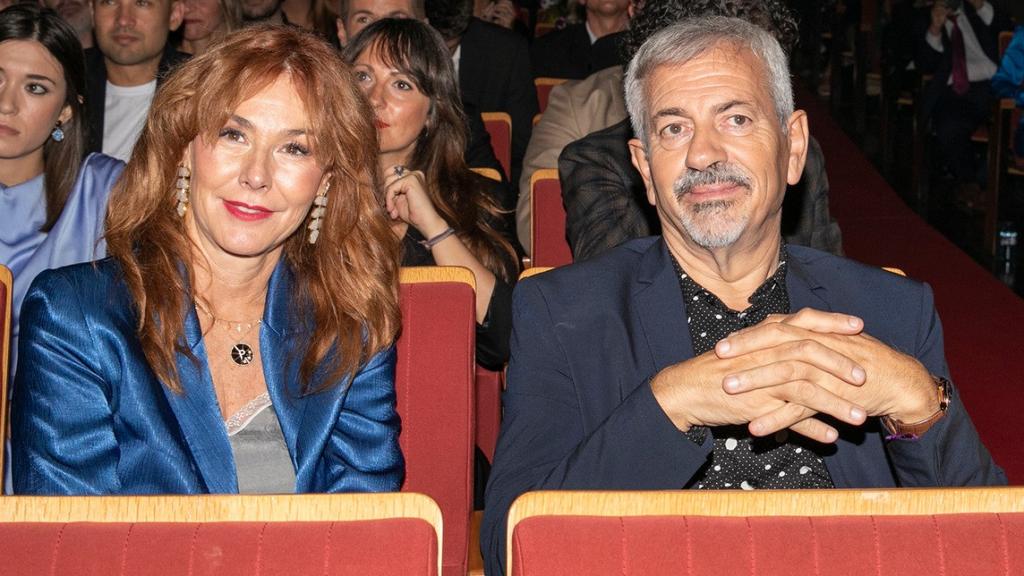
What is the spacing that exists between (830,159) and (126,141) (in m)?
4.94

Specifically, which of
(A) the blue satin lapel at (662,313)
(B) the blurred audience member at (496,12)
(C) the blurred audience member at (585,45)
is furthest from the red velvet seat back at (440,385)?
(B) the blurred audience member at (496,12)

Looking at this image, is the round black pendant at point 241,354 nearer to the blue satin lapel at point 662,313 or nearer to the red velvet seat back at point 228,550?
the blue satin lapel at point 662,313

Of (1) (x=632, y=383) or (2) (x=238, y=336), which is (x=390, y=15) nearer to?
(2) (x=238, y=336)

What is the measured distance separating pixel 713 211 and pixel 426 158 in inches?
59.4

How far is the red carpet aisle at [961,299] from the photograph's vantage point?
371cm

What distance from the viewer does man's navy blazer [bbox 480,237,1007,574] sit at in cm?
165

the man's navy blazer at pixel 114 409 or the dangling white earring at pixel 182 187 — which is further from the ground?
the dangling white earring at pixel 182 187

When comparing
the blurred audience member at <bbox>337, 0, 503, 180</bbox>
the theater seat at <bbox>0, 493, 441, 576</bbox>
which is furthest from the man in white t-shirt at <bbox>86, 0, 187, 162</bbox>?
the theater seat at <bbox>0, 493, 441, 576</bbox>

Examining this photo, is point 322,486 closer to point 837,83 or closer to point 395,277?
point 395,277

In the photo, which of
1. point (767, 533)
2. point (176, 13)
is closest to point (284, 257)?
point (767, 533)

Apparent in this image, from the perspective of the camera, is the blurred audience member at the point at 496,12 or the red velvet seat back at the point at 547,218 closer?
the red velvet seat back at the point at 547,218

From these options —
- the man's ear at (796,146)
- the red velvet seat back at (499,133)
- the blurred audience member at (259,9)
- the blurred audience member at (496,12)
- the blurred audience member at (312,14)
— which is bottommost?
the blurred audience member at (496,12)

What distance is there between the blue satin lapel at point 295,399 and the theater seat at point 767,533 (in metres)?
0.81

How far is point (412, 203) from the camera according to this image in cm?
302
